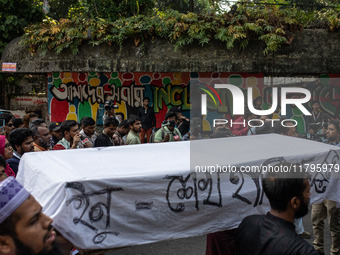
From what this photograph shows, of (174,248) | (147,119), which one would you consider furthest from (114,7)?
(174,248)

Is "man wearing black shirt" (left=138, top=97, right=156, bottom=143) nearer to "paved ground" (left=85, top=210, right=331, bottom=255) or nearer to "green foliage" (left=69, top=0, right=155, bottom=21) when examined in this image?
"green foliage" (left=69, top=0, right=155, bottom=21)

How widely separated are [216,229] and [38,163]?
5.13ft

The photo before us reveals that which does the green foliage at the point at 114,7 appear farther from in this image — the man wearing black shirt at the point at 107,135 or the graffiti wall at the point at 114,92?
the man wearing black shirt at the point at 107,135

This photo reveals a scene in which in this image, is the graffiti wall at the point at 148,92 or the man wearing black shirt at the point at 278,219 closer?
the man wearing black shirt at the point at 278,219

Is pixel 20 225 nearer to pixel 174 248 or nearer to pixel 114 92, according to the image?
pixel 174 248

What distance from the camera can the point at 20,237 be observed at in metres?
1.75

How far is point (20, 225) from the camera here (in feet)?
5.79

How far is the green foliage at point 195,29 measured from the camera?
9.83 meters

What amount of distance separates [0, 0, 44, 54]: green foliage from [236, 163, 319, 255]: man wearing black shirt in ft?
45.0

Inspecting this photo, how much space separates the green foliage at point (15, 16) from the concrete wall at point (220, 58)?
487 centimetres

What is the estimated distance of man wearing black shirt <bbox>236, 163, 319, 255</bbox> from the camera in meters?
2.38

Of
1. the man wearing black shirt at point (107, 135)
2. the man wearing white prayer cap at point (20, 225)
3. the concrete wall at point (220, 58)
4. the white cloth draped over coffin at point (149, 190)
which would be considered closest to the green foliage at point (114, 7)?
the concrete wall at point (220, 58)

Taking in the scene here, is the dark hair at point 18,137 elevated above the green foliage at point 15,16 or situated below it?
below

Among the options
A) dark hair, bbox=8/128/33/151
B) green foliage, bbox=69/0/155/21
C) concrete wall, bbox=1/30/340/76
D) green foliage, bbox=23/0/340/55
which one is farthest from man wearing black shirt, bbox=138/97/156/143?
dark hair, bbox=8/128/33/151
